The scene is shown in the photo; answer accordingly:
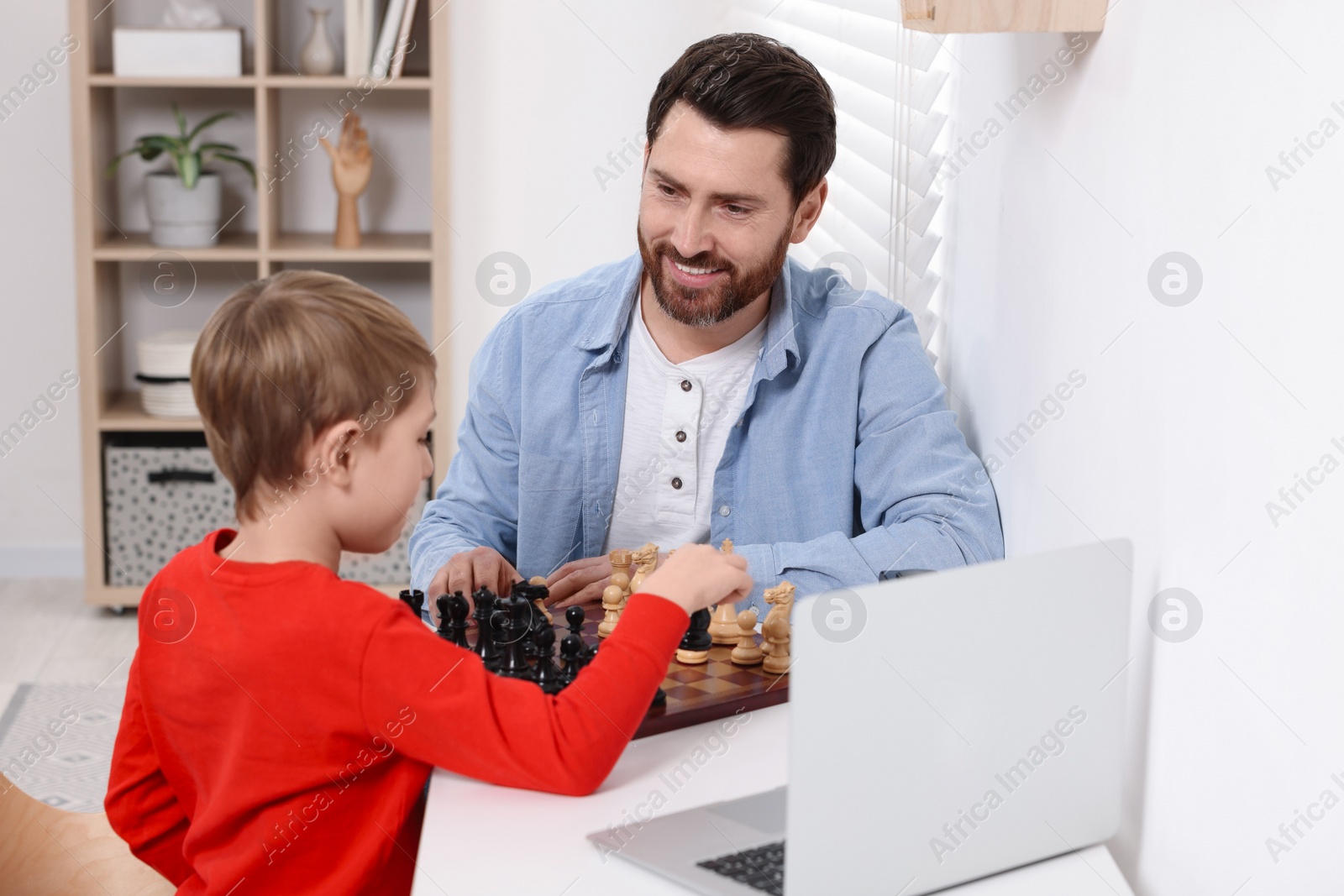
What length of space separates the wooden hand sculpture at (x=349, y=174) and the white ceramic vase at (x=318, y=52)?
0.14 meters

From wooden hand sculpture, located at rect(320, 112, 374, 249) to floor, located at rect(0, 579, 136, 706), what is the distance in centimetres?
114

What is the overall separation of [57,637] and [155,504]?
399mm

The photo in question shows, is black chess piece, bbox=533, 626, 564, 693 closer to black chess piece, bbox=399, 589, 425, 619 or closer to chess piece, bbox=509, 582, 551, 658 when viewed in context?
chess piece, bbox=509, 582, 551, 658

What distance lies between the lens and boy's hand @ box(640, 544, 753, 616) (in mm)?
1156

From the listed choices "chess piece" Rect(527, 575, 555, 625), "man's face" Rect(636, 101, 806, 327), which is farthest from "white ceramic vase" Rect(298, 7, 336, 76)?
"chess piece" Rect(527, 575, 555, 625)

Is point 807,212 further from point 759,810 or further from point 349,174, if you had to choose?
point 349,174

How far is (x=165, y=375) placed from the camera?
3.25 meters

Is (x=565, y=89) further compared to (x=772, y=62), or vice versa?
(x=565, y=89)

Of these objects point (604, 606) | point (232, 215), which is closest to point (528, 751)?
point (604, 606)

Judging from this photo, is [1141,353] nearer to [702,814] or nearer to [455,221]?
[702,814]

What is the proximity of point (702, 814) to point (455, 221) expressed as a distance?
2434 mm

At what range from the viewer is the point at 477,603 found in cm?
137

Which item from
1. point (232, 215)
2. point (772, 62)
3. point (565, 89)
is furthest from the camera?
point (232, 215)

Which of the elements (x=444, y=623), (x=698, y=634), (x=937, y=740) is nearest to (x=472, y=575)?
(x=444, y=623)
